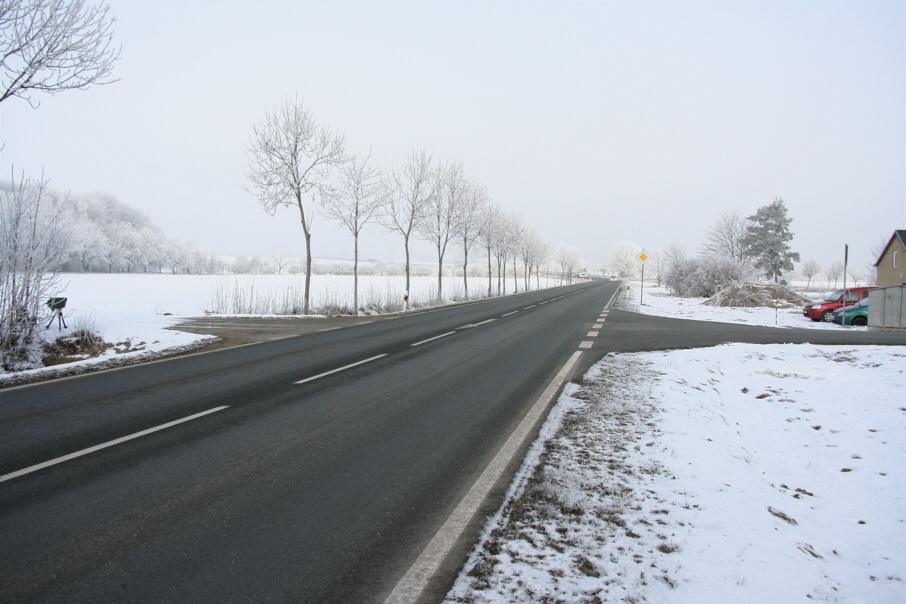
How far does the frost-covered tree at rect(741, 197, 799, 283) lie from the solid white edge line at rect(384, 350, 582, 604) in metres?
56.1

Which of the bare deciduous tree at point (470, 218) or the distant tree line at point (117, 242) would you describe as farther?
the distant tree line at point (117, 242)

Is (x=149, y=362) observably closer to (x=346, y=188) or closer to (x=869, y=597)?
(x=869, y=597)

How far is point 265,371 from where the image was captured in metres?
8.09

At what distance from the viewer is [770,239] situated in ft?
165

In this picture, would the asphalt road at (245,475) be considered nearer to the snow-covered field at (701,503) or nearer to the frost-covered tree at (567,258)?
the snow-covered field at (701,503)

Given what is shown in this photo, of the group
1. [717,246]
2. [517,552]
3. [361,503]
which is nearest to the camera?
[517,552]

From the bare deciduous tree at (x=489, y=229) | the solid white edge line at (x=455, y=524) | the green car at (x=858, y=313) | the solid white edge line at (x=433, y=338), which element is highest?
the bare deciduous tree at (x=489, y=229)

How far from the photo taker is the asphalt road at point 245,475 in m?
2.54

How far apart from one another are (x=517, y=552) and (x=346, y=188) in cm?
2455

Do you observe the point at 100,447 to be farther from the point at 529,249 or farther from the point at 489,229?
the point at 529,249

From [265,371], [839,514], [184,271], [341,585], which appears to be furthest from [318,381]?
[184,271]

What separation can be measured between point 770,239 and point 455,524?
193 ft

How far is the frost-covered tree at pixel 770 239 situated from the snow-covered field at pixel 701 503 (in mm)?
52191

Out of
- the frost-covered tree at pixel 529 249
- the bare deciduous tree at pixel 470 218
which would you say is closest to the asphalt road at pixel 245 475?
the bare deciduous tree at pixel 470 218
